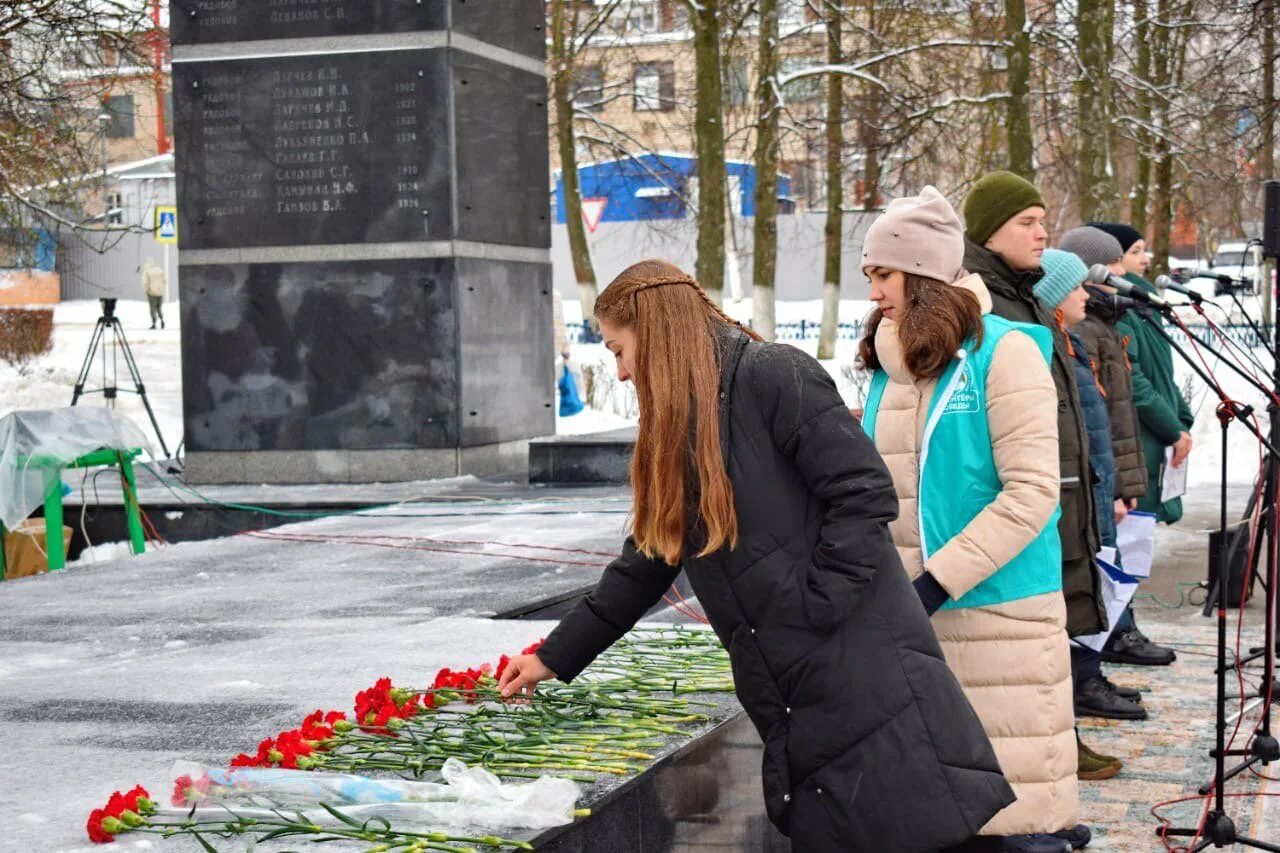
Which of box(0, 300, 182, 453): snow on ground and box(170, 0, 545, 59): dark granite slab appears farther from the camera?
box(0, 300, 182, 453): snow on ground

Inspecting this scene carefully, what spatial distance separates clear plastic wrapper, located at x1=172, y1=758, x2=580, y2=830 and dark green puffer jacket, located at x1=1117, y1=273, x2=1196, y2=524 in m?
5.01

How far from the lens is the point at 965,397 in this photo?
3.98 m

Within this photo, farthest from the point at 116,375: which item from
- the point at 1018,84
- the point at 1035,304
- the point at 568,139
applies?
the point at 1035,304

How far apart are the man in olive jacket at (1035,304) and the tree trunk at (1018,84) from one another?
14.8 m

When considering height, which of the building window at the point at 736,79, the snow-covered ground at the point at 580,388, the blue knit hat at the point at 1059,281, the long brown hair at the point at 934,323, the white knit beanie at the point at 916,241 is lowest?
the snow-covered ground at the point at 580,388

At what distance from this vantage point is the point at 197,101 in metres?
12.5

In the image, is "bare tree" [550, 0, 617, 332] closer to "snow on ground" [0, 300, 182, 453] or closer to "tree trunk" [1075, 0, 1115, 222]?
"snow on ground" [0, 300, 182, 453]

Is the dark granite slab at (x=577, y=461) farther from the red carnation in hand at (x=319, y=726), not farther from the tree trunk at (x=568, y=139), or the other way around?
the tree trunk at (x=568, y=139)

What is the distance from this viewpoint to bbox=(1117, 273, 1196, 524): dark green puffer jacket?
25.4 feet

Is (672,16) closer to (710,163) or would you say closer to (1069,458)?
(710,163)

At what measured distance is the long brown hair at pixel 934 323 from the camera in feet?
12.9

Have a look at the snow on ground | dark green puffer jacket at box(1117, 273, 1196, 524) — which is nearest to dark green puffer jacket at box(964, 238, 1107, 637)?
dark green puffer jacket at box(1117, 273, 1196, 524)

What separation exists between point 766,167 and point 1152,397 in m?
18.5

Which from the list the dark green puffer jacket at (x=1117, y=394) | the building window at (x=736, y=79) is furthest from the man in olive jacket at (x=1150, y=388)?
the building window at (x=736, y=79)
